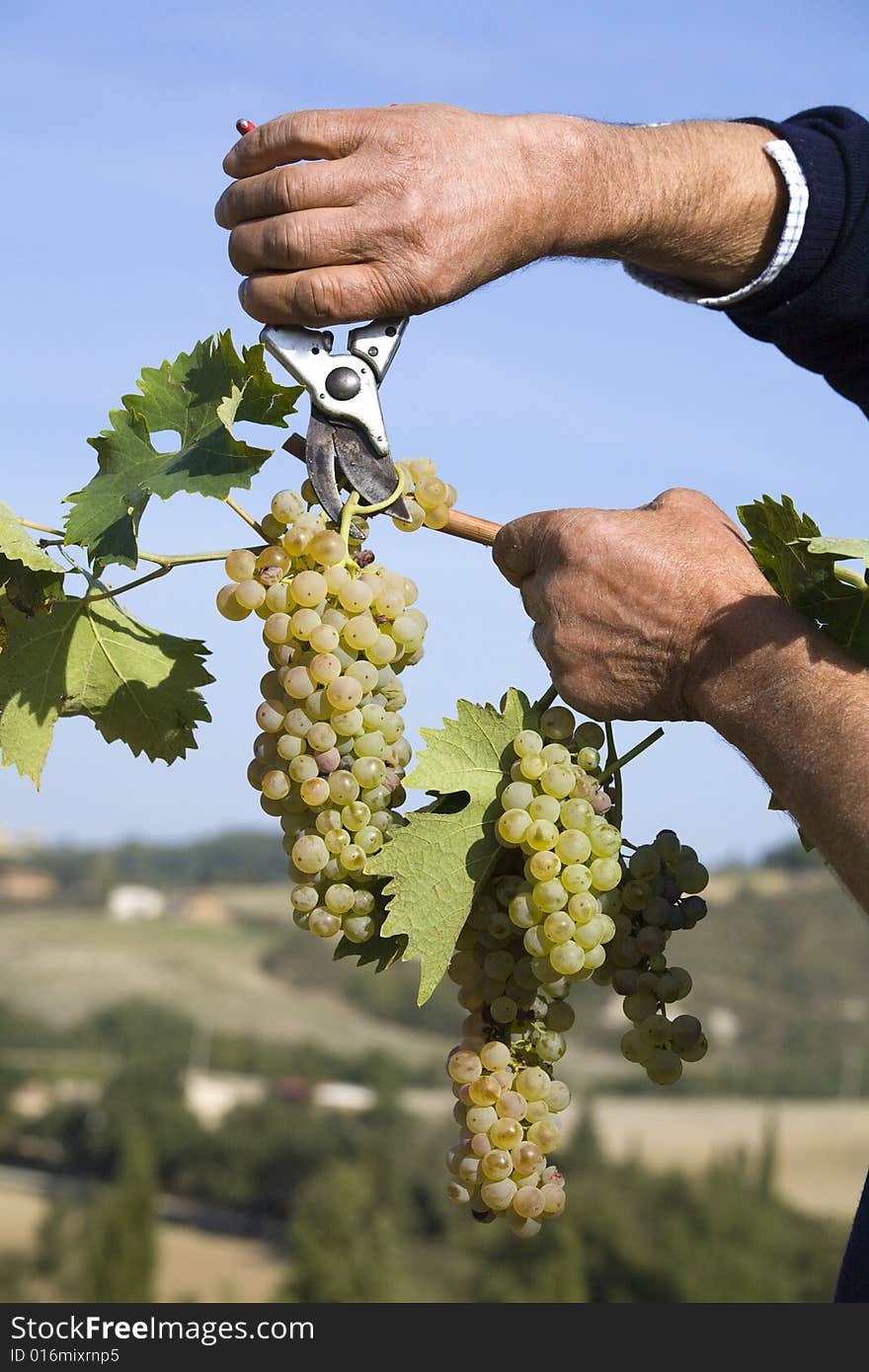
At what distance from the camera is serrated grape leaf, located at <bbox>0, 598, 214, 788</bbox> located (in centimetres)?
142

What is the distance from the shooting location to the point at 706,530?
4.33 ft

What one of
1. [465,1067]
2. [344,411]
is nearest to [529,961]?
[465,1067]

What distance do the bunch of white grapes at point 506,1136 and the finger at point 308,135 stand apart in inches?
32.9

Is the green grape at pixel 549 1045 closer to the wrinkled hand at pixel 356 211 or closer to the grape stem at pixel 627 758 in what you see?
the grape stem at pixel 627 758

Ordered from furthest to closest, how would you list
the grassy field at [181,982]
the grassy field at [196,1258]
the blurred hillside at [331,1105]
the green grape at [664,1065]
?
the grassy field at [181,982]
the grassy field at [196,1258]
the blurred hillside at [331,1105]
the green grape at [664,1065]

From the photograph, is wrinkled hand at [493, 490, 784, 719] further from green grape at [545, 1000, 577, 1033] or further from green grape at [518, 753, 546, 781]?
green grape at [545, 1000, 577, 1033]

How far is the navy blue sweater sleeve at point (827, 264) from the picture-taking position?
71.6 inches

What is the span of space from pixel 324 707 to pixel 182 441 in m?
0.32

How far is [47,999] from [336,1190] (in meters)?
21.6

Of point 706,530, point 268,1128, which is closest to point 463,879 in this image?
point 706,530

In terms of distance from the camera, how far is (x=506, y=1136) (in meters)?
1.27

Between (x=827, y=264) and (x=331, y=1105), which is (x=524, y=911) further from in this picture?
(x=331, y=1105)

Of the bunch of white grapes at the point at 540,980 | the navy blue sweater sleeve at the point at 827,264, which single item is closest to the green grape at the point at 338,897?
the bunch of white grapes at the point at 540,980
